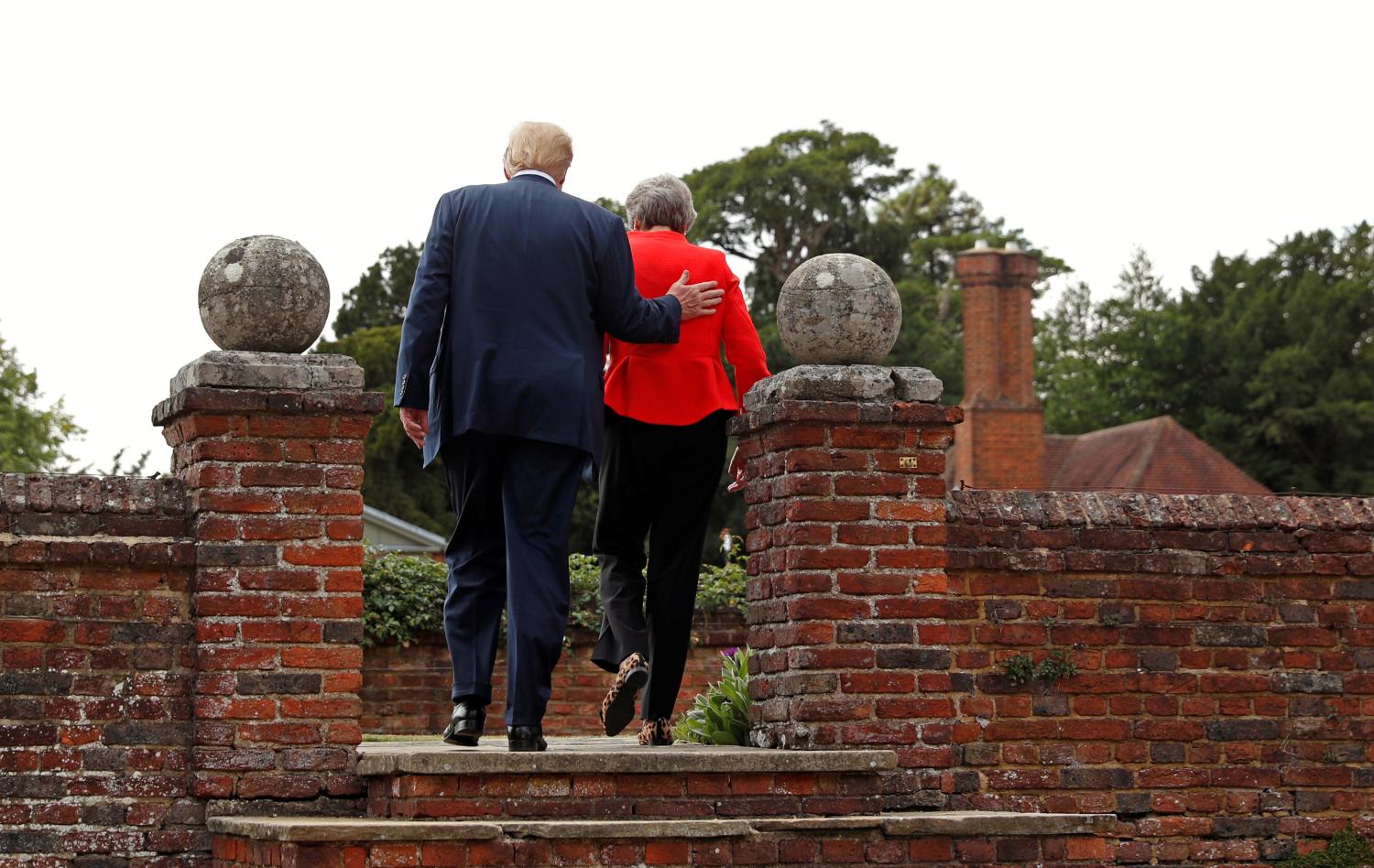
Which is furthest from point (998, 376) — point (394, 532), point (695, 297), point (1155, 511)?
point (695, 297)

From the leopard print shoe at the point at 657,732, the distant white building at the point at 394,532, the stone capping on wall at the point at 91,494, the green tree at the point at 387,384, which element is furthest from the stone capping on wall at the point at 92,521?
the green tree at the point at 387,384

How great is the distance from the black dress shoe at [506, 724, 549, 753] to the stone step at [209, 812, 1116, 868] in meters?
0.34

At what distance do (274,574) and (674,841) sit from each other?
5.30 ft

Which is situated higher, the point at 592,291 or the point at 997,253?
the point at 997,253

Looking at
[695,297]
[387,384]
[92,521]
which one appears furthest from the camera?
[387,384]

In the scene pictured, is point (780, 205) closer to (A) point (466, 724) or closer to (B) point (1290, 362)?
(B) point (1290, 362)

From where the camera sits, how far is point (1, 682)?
20.1 ft

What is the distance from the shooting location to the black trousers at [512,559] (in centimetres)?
599

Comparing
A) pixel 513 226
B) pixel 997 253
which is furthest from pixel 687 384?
pixel 997 253

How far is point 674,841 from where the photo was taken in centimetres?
570

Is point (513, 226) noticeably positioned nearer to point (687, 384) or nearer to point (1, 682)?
point (687, 384)

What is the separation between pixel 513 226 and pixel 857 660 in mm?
1926

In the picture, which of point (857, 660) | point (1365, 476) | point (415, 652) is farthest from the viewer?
point (1365, 476)

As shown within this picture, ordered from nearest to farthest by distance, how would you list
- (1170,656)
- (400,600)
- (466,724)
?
(466,724), (1170,656), (400,600)
